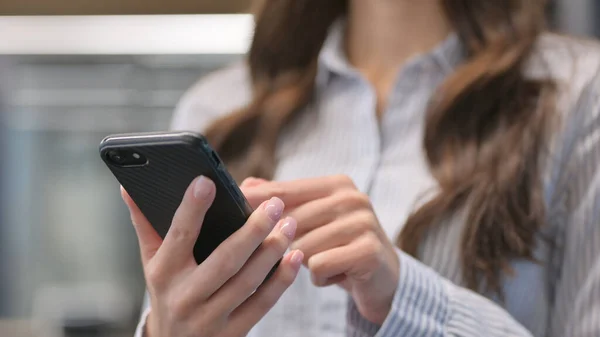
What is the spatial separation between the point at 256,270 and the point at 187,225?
0.21ft

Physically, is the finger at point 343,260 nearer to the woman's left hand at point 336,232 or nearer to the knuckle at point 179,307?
the woman's left hand at point 336,232

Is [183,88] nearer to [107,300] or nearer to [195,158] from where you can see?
[107,300]

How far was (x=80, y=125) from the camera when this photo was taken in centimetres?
210

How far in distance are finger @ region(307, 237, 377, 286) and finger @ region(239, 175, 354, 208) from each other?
5cm

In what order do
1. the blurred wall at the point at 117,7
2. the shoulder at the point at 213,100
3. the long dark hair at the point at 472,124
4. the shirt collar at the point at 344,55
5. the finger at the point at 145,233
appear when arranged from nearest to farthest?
the finger at the point at 145,233, the long dark hair at the point at 472,124, the shirt collar at the point at 344,55, the shoulder at the point at 213,100, the blurred wall at the point at 117,7

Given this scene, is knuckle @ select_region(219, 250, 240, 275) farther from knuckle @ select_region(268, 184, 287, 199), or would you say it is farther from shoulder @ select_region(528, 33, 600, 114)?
shoulder @ select_region(528, 33, 600, 114)

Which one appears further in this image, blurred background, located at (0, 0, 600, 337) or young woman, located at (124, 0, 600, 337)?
blurred background, located at (0, 0, 600, 337)

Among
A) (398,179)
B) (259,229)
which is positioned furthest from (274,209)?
(398,179)

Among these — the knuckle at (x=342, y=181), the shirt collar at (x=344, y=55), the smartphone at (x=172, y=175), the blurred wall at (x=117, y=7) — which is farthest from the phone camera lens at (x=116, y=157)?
the blurred wall at (x=117, y=7)

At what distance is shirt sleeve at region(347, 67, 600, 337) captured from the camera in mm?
755

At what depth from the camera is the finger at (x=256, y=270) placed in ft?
2.00

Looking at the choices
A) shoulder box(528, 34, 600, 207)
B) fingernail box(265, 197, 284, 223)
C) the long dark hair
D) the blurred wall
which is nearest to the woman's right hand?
fingernail box(265, 197, 284, 223)

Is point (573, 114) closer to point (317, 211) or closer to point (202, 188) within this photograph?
point (317, 211)

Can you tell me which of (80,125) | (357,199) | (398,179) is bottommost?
(80,125)
